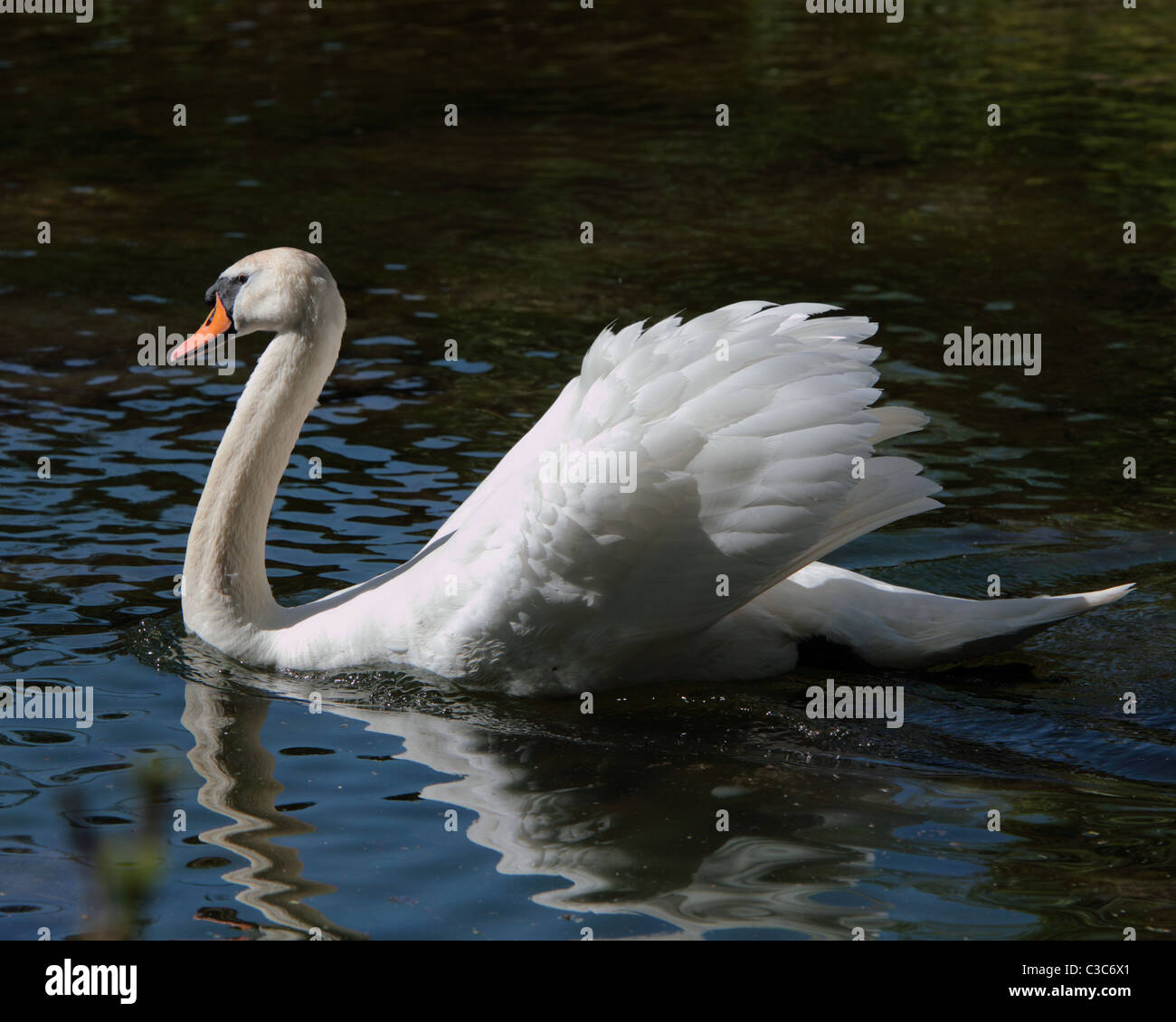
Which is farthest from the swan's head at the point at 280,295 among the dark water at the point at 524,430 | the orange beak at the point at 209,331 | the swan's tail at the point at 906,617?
the swan's tail at the point at 906,617

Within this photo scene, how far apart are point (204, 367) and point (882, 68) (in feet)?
36.5

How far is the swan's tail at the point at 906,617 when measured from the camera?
244 inches

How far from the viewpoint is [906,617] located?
247 inches

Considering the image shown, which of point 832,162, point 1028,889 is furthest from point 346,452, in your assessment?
point 832,162

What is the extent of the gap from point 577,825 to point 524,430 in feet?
14.4

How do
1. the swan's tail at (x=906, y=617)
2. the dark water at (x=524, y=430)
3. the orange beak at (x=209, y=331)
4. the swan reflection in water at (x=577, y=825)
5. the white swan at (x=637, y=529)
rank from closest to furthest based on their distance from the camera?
the swan reflection in water at (x=577, y=825) → the dark water at (x=524, y=430) → the white swan at (x=637, y=529) → the swan's tail at (x=906, y=617) → the orange beak at (x=209, y=331)

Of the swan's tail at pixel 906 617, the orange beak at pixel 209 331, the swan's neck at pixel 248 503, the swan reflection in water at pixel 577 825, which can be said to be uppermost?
the orange beak at pixel 209 331

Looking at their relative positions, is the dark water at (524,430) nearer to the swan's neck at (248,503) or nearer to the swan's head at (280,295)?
the swan's neck at (248,503)

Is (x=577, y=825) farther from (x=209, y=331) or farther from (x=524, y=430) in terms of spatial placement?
(x=524, y=430)

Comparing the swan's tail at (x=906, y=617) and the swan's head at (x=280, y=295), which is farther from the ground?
the swan's head at (x=280, y=295)

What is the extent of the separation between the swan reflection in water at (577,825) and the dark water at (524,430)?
0.02 m

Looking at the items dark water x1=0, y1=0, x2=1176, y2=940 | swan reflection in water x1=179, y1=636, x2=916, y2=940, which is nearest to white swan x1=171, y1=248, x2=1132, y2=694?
dark water x1=0, y1=0, x2=1176, y2=940

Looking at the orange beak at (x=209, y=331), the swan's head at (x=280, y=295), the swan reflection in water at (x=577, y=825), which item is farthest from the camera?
the orange beak at (x=209, y=331)

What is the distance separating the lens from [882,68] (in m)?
19.3
